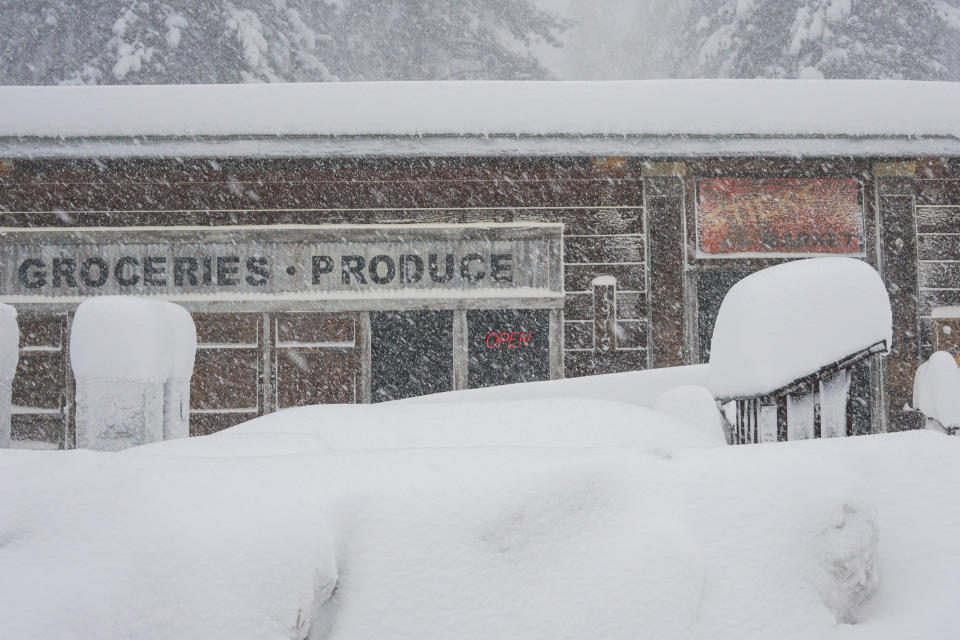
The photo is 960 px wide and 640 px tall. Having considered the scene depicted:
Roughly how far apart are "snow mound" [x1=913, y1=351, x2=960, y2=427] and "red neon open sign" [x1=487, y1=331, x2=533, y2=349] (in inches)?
142

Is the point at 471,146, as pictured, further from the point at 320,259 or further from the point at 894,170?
the point at 894,170

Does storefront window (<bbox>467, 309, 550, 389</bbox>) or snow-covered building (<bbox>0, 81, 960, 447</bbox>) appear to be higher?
snow-covered building (<bbox>0, 81, 960, 447</bbox>)

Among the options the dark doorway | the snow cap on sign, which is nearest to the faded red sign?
the dark doorway

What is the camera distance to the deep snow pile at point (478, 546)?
4.36 feet

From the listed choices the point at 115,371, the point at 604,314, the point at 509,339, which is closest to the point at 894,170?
the point at 604,314

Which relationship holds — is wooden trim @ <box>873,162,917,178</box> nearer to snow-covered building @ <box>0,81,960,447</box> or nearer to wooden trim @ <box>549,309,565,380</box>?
snow-covered building @ <box>0,81,960,447</box>

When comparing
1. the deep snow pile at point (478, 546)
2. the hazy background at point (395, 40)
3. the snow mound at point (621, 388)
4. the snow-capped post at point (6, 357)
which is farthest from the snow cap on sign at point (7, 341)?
the hazy background at point (395, 40)

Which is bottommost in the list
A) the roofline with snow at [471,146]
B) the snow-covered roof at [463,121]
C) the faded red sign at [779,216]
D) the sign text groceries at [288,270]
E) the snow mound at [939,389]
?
the snow mound at [939,389]

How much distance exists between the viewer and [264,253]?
21.4 feet

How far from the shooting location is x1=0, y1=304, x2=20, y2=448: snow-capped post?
4.07 m

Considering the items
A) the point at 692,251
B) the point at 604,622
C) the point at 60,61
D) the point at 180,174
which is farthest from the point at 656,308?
the point at 60,61

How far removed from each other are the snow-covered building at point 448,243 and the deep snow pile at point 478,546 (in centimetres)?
489

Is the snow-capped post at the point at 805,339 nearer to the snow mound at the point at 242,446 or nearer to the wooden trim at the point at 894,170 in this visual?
the snow mound at the point at 242,446

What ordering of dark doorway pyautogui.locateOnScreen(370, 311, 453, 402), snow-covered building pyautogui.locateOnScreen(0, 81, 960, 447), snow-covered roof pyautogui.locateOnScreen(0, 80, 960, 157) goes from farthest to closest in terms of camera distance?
dark doorway pyautogui.locateOnScreen(370, 311, 453, 402)
snow-covered building pyautogui.locateOnScreen(0, 81, 960, 447)
snow-covered roof pyautogui.locateOnScreen(0, 80, 960, 157)
